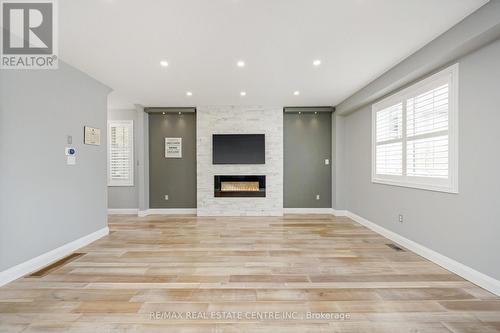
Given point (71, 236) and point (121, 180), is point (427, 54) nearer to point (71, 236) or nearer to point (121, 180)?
point (71, 236)

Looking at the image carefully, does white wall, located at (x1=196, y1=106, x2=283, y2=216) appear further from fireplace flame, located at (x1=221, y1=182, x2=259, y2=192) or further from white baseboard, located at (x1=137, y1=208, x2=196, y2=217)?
white baseboard, located at (x1=137, y1=208, x2=196, y2=217)

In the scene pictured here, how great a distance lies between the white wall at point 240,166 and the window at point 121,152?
77.5 inches

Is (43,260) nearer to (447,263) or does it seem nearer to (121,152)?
(121,152)

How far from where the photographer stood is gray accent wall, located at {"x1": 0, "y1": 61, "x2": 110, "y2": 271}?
259 centimetres

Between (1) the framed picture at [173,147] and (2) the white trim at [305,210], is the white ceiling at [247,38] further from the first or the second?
(2) the white trim at [305,210]

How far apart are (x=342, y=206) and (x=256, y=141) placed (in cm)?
284

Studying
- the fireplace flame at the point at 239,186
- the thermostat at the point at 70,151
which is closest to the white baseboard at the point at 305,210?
the fireplace flame at the point at 239,186

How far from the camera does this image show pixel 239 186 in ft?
19.7

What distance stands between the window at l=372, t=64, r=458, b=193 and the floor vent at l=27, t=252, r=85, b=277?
511 cm

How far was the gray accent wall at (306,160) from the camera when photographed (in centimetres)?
615

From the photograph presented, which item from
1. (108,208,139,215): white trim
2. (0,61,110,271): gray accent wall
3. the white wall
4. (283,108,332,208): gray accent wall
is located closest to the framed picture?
the white wall

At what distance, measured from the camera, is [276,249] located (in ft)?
11.7

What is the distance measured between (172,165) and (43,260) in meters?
3.50

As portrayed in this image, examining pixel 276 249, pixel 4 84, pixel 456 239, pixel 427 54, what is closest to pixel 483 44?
pixel 427 54
